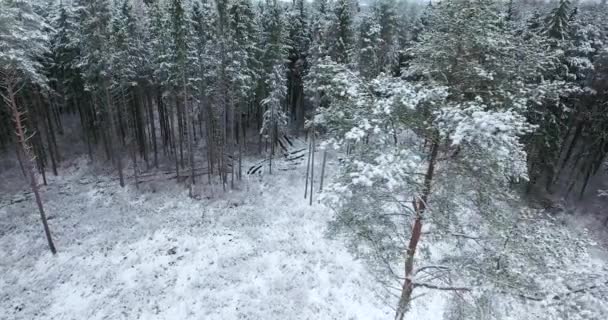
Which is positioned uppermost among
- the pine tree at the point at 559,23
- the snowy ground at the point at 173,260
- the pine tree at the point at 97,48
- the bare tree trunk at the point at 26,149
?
the pine tree at the point at 559,23

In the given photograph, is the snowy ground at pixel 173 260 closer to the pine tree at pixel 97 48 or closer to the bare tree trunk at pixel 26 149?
the bare tree trunk at pixel 26 149

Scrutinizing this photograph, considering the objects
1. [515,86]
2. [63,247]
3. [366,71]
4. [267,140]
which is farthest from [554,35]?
[63,247]

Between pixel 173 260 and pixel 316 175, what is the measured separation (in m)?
15.1

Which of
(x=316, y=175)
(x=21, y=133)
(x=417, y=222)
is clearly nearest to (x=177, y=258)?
(x=21, y=133)

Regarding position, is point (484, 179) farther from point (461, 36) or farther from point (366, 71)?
point (366, 71)

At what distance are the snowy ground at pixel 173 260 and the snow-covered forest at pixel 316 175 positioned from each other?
0.45ft

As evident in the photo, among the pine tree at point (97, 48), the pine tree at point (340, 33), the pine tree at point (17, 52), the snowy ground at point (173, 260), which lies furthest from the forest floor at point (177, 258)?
the pine tree at point (340, 33)

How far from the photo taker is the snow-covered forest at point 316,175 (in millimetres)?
7109

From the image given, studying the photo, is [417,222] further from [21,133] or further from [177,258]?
[21,133]

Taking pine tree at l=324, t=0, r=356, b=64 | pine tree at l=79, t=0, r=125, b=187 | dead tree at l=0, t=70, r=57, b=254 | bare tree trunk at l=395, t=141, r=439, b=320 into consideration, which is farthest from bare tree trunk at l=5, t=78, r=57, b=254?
pine tree at l=324, t=0, r=356, b=64

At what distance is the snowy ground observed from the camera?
1744cm

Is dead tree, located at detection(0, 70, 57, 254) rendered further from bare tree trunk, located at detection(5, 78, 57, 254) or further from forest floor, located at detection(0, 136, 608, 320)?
forest floor, located at detection(0, 136, 608, 320)

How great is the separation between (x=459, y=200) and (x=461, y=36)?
3691mm

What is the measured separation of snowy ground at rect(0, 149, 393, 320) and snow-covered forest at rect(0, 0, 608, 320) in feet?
0.45
